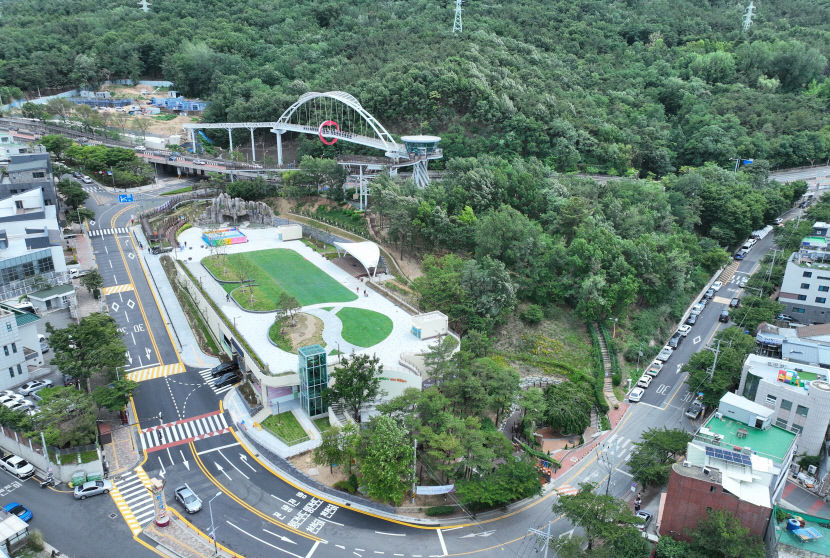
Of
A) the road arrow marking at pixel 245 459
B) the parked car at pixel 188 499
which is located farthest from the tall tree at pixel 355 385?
the parked car at pixel 188 499

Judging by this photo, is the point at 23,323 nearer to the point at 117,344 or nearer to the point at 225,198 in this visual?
the point at 117,344

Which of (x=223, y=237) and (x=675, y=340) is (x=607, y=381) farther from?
(x=223, y=237)

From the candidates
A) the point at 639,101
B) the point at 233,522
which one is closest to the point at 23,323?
the point at 233,522

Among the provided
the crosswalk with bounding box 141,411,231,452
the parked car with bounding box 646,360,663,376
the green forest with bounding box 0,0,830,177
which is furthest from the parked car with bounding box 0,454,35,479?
the green forest with bounding box 0,0,830,177

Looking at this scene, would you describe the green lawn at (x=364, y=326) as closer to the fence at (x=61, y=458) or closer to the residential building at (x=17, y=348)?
the fence at (x=61, y=458)

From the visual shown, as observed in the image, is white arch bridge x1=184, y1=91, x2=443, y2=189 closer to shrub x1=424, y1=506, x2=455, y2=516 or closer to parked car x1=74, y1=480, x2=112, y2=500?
parked car x1=74, y1=480, x2=112, y2=500
